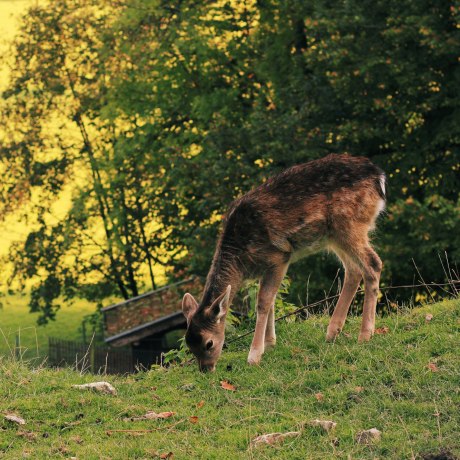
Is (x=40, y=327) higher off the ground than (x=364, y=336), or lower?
lower

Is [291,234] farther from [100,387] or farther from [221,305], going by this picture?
[100,387]

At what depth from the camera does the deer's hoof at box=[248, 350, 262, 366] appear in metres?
9.46

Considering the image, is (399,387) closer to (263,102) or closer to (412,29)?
(412,29)

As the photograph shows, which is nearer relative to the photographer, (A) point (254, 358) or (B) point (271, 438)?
(B) point (271, 438)

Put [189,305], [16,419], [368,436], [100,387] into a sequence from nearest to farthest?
[368,436] → [16,419] → [100,387] → [189,305]

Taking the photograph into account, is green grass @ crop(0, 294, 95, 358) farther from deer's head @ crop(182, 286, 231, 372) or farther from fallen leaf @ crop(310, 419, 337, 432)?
fallen leaf @ crop(310, 419, 337, 432)

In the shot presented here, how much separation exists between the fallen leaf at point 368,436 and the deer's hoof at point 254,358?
8.02ft

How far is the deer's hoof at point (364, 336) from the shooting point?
9602mm

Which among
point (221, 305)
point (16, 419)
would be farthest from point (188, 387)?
point (16, 419)

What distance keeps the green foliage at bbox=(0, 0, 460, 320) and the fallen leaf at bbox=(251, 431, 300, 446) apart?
16.3 meters

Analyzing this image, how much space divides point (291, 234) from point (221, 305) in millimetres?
1064

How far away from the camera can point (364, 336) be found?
9.65 meters

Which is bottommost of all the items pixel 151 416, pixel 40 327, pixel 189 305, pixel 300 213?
pixel 40 327

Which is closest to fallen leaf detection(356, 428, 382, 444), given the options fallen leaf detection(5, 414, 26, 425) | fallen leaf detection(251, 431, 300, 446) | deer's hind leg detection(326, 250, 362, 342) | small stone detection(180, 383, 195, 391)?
fallen leaf detection(251, 431, 300, 446)
